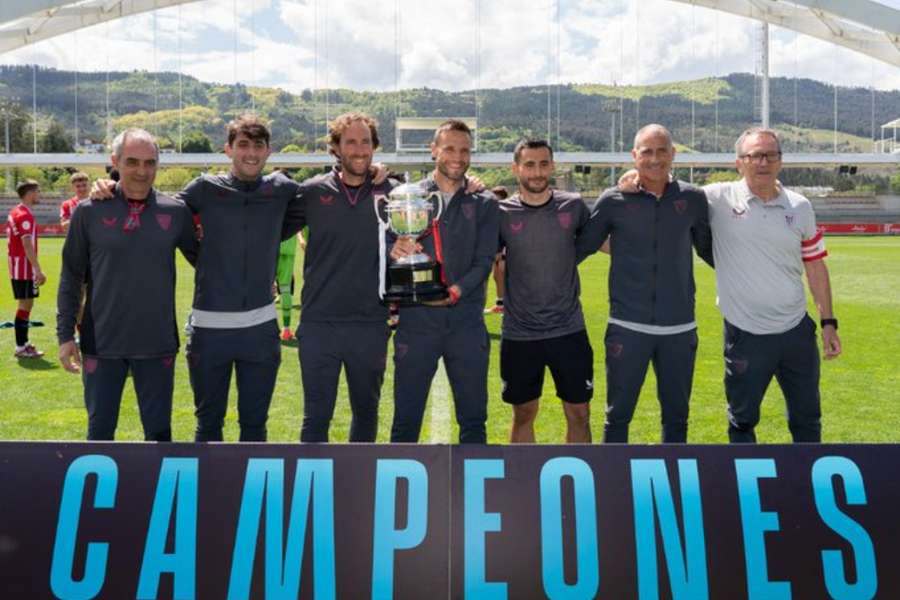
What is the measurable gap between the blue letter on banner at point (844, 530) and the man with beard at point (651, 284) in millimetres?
1241

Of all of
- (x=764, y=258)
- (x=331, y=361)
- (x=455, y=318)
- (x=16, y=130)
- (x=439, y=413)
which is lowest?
(x=439, y=413)

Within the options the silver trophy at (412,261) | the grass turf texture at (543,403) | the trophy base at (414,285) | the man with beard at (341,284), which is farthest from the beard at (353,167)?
the grass turf texture at (543,403)

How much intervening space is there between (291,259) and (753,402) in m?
6.05

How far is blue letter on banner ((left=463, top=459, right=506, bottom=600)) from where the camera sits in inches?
110

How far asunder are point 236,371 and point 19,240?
5.69 metres

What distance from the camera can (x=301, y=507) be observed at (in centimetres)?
286

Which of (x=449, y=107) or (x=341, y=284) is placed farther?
(x=449, y=107)

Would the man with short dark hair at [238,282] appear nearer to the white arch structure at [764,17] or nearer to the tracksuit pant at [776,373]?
the tracksuit pant at [776,373]

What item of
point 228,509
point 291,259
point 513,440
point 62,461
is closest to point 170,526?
point 228,509

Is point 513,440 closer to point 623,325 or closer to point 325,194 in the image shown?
point 623,325

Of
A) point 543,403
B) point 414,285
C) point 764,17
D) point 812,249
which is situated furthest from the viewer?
point 764,17

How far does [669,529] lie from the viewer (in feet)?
9.31

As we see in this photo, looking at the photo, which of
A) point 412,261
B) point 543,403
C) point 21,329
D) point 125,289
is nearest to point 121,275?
point 125,289

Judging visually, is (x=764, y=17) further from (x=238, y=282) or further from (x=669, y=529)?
(x=669, y=529)
